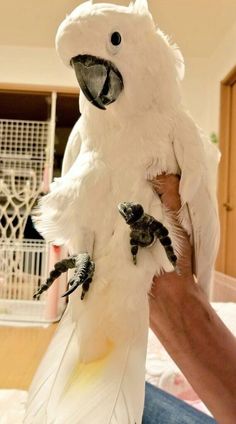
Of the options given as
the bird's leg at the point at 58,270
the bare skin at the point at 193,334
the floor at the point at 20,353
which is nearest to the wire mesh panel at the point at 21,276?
the floor at the point at 20,353

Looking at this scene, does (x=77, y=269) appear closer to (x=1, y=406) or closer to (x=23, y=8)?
(x=1, y=406)

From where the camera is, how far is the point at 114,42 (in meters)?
0.73

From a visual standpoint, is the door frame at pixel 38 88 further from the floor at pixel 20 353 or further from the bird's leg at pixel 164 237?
the bird's leg at pixel 164 237

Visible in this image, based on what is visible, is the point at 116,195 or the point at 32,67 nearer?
the point at 116,195

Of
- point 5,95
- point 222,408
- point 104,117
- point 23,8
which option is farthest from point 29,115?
point 222,408

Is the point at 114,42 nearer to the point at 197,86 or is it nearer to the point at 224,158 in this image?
the point at 224,158

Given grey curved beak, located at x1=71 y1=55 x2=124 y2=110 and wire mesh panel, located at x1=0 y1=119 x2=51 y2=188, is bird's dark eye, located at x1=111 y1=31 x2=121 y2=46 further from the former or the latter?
wire mesh panel, located at x1=0 y1=119 x2=51 y2=188

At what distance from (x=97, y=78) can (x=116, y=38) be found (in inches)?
3.2

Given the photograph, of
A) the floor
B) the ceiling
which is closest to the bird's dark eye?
the floor

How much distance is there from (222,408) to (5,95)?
115 inches

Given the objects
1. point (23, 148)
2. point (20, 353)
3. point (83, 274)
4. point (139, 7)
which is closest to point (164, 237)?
point (83, 274)

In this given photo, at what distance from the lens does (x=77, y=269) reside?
717 mm

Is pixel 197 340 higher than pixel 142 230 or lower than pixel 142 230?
lower

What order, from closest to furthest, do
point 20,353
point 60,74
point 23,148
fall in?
point 20,353, point 23,148, point 60,74
